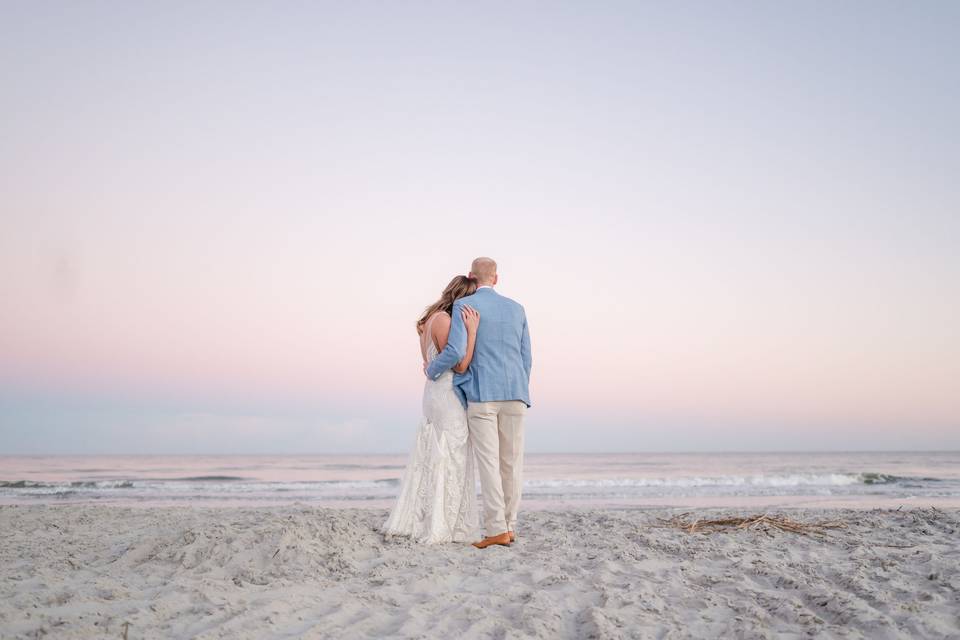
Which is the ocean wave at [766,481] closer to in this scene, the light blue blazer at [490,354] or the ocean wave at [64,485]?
the ocean wave at [64,485]

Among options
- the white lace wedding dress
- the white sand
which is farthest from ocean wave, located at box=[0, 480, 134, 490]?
the white lace wedding dress

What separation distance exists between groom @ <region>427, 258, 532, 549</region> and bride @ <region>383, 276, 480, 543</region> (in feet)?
0.29

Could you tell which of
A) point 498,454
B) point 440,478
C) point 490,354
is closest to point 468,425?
point 498,454

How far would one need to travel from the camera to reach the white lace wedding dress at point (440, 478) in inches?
204

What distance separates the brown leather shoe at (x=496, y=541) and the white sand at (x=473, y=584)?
13 cm

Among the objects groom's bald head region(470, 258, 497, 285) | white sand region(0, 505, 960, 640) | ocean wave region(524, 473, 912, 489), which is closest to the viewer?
white sand region(0, 505, 960, 640)

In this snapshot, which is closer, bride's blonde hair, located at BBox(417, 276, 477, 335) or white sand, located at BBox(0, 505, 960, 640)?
white sand, located at BBox(0, 505, 960, 640)

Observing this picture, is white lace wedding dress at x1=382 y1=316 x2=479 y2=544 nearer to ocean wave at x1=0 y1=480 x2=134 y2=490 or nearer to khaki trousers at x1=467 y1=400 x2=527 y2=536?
khaki trousers at x1=467 y1=400 x2=527 y2=536

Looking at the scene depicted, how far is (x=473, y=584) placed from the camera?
149 inches

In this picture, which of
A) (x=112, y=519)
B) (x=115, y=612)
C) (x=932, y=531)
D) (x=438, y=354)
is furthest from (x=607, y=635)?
(x=112, y=519)

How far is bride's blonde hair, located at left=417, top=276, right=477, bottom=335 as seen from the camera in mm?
5473

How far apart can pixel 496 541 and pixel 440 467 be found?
2.36 feet

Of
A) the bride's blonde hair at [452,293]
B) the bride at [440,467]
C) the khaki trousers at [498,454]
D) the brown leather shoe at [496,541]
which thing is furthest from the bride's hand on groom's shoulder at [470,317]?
the brown leather shoe at [496,541]

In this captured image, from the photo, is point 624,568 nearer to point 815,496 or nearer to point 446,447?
point 446,447
